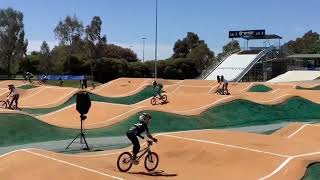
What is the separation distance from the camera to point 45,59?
84.3 metres

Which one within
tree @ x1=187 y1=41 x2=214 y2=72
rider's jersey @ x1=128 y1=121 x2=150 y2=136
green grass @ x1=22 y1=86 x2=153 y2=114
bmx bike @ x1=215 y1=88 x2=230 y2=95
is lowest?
green grass @ x1=22 y1=86 x2=153 y2=114

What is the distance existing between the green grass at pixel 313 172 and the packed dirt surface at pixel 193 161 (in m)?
0.16

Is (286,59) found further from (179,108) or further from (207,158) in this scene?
(207,158)

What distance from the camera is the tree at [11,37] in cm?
8306

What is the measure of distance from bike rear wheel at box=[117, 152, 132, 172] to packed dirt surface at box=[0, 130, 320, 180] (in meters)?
0.19

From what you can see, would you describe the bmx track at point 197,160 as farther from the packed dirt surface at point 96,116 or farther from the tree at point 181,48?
the tree at point 181,48

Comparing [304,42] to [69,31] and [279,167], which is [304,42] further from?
[279,167]

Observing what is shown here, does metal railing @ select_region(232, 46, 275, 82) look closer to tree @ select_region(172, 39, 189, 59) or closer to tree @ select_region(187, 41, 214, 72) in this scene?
tree @ select_region(187, 41, 214, 72)

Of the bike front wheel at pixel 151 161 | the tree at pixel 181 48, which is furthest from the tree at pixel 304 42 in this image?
the bike front wheel at pixel 151 161

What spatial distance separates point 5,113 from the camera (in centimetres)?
2033

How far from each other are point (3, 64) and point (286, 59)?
4859 centimetres

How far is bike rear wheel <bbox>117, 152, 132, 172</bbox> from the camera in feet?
43.6

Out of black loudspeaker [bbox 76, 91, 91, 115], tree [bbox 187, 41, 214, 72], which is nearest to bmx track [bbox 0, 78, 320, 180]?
black loudspeaker [bbox 76, 91, 91, 115]

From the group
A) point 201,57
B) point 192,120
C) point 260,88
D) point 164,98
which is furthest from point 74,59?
point 192,120
